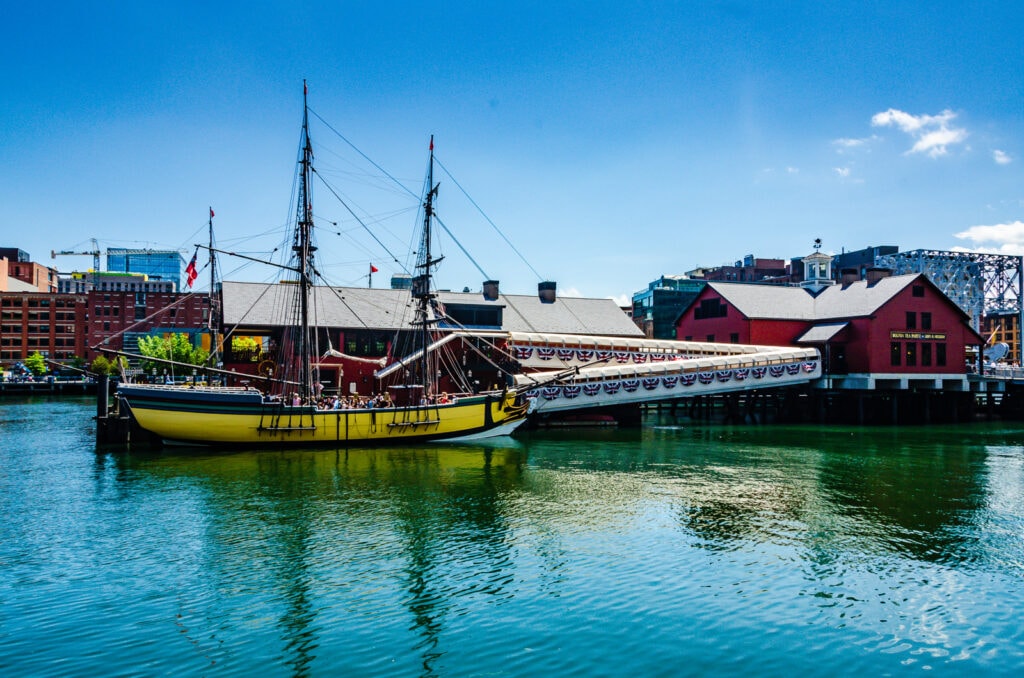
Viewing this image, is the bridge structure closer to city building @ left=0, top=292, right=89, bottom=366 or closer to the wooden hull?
the wooden hull

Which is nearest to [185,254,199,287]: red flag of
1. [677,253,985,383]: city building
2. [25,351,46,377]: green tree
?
[677,253,985,383]: city building

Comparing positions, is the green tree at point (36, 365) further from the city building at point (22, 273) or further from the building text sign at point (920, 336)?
the building text sign at point (920, 336)

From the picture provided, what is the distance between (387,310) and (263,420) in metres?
26.8

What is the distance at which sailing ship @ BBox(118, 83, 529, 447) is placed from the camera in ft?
134

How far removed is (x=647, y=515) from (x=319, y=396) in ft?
86.6

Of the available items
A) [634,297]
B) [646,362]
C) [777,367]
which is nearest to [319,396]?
[646,362]

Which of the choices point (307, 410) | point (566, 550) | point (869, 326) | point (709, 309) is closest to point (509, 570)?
point (566, 550)

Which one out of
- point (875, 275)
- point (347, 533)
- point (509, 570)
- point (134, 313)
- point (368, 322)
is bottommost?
point (509, 570)

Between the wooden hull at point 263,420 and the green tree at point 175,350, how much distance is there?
4707cm

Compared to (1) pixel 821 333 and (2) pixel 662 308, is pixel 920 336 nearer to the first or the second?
(1) pixel 821 333

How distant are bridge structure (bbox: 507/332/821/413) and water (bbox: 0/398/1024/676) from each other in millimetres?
15665

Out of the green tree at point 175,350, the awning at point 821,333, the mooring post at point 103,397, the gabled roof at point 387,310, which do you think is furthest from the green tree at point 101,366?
the awning at point 821,333

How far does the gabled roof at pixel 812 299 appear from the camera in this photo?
202 ft

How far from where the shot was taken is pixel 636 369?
52.8 m
